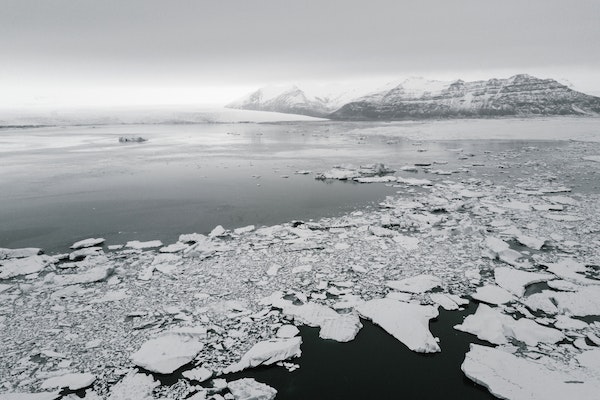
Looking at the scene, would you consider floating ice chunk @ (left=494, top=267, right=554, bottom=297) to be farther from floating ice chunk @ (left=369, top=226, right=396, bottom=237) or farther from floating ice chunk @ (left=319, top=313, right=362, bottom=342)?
floating ice chunk @ (left=319, top=313, right=362, bottom=342)

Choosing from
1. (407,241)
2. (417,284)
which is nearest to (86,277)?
(417,284)

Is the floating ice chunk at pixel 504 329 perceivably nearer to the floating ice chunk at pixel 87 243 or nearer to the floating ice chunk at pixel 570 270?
the floating ice chunk at pixel 570 270

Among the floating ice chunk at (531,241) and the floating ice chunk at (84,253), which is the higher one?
the floating ice chunk at (531,241)

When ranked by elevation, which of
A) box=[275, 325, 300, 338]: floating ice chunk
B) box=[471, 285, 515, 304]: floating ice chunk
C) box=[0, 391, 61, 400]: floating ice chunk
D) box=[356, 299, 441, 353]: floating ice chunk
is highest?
box=[471, 285, 515, 304]: floating ice chunk

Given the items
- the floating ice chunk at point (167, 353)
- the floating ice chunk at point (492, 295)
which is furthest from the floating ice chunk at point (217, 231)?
the floating ice chunk at point (492, 295)

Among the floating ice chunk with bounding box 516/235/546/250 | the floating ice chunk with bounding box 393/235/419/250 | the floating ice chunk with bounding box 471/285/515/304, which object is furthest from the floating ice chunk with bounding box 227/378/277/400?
the floating ice chunk with bounding box 516/235/546/250

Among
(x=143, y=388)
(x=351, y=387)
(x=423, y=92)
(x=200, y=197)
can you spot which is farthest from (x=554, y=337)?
(x=423, y=92)
